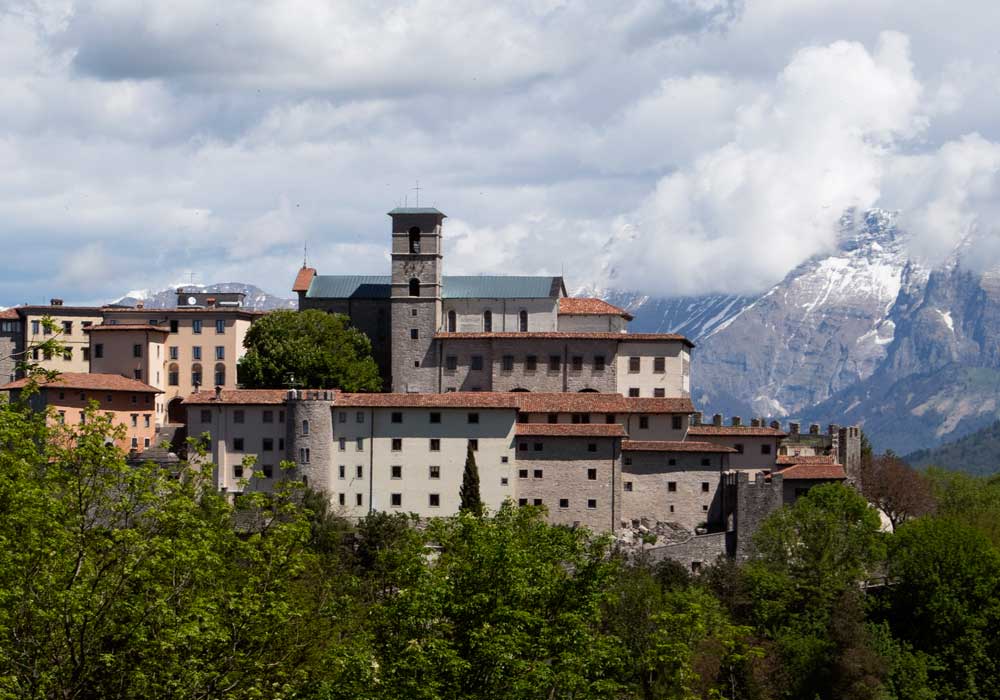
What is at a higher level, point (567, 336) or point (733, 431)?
point (567, 336)

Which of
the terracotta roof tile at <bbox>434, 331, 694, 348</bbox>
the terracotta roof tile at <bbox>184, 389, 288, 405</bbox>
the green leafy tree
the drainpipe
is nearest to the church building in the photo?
the terracotta roof tile at <bbox>434, 331, 694, 348</bbox>

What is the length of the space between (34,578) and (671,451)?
64030mm

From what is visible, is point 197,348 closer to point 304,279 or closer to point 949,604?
point 304,279

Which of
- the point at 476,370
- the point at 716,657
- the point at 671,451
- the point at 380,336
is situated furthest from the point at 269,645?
the point at 380,336

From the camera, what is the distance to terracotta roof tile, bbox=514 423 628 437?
3654 inches

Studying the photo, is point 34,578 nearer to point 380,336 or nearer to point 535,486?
point 535,486

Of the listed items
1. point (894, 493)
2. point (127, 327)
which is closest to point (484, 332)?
point (127, 327)

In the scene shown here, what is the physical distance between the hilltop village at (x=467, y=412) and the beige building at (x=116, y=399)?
16 centimetres

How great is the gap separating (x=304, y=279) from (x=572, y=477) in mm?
32791

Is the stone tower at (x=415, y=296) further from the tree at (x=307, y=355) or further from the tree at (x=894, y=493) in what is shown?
the tree at (x=894, y=493)

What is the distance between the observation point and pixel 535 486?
3656 inches

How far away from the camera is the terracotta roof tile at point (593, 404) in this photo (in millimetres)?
95500

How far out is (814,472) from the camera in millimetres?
98688

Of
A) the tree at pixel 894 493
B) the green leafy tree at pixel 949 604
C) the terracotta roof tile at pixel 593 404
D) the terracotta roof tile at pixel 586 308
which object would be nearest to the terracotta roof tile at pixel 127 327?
the terracotta roof tile at pixel 593 404
